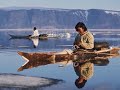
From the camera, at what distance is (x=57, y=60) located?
22.0 metres

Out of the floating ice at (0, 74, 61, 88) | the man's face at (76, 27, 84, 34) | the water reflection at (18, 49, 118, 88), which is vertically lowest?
the floating ice at (0, 74, 61, 88)

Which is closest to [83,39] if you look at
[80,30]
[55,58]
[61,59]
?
[80,30]

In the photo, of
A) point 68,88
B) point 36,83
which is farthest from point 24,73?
point 68,88

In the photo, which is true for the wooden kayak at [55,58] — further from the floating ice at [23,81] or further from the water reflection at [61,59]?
the floating ice at [23,81]

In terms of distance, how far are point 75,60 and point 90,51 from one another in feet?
3.06

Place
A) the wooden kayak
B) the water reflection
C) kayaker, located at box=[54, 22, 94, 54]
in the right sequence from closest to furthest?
1. kayaker, located at box=[54, 22, 94, 54]
2. the water reflection
3. the wooden kayak

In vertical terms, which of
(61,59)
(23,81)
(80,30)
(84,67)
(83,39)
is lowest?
(23,81)

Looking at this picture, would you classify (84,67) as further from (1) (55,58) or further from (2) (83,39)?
(1) (55,58)

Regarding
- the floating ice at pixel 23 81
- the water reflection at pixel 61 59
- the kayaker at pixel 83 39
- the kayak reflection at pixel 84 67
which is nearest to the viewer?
the floating ice at pixel 23 81

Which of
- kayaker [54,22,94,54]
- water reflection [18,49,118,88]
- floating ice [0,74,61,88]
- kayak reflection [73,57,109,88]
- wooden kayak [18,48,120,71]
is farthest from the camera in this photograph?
wooden kayak [18,48,120,71]

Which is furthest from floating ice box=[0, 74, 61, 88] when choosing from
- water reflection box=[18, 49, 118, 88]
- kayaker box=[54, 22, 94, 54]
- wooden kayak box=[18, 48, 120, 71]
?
wooden kayak box=[18, 48, 120, 71]

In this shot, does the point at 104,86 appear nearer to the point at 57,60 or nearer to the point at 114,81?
the point at 114,81

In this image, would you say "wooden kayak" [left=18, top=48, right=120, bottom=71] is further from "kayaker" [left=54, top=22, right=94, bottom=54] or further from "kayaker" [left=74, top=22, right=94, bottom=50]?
"kayaker" [left=74, top=22, right=94, bottom=50]

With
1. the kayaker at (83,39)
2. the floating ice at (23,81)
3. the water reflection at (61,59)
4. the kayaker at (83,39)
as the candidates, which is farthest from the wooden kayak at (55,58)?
the floating ice at (23,81)
